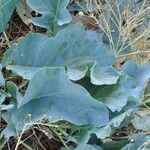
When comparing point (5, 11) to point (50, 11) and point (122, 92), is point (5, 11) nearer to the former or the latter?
point (50, 11)

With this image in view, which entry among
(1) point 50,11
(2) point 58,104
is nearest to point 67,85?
(2) point 58,104

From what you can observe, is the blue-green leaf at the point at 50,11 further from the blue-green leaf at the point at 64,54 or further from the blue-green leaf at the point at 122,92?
the blue-green leaf at the point at 122,92

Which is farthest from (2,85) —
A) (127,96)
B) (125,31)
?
(125,31)

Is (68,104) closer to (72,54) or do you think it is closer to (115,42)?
(72,54)

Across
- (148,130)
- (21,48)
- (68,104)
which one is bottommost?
(148,130)

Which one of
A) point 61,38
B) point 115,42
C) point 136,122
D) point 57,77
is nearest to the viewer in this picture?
point 57,77

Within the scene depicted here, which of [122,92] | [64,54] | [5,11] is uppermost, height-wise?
[5,11]

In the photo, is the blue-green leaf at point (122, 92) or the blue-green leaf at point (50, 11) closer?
the blue-green leaf at point (122, 92)

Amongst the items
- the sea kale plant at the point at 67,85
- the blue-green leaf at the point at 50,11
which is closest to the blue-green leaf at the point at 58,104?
the sea kale plant at the point at 67,85
